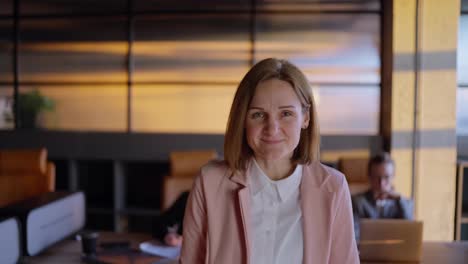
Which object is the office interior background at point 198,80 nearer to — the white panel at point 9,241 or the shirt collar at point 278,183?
the white panel at point 9,241

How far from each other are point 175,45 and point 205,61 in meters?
0.35

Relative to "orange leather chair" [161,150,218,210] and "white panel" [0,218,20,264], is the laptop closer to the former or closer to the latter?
"orange leather chair" [161,150,218,210]

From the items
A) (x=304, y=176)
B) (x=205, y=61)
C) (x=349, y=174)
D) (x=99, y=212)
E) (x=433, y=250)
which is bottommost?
(x=99, y=212)

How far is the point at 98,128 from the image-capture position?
5000 millimetres

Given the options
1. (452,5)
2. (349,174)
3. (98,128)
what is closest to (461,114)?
(452,5)

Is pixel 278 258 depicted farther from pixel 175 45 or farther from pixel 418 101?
pixel 175 45

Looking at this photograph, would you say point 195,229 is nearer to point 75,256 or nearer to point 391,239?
point 391,239

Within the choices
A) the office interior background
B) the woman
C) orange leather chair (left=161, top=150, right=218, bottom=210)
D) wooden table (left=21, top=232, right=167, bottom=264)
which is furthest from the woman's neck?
the office interior background

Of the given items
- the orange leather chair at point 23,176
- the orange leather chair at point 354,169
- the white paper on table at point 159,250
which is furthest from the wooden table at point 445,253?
the orange leather chair at point 23,176

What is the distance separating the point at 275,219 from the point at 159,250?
139cm

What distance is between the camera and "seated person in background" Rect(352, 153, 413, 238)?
9.25 feet

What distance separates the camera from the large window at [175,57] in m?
4.71

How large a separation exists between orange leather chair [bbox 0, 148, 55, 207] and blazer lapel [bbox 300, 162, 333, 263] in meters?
2.51

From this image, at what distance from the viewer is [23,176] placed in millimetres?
3150
